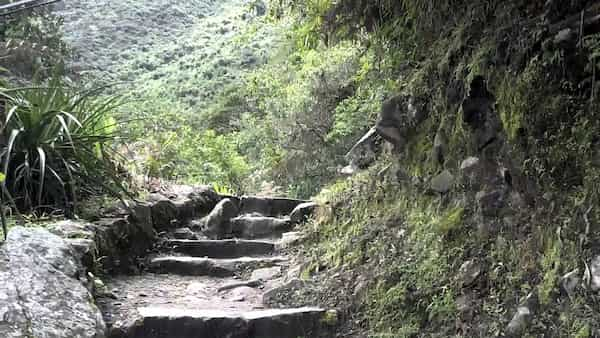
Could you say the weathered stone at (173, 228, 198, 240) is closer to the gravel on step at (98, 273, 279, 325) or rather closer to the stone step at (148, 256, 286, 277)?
the stone step at (148, 256, 286, 277)

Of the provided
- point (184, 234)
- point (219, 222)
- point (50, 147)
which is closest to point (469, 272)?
point (50, 147)

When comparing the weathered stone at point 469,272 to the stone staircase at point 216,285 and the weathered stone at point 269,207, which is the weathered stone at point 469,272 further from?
the weathered stone at point 269,207

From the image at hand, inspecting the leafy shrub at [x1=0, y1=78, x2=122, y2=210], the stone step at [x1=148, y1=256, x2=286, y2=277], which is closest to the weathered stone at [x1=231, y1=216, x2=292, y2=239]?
the stone step at [x1=148, y1=256, x2=286, y2=277]

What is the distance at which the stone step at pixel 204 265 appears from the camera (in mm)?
4555

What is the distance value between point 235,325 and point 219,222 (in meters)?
2.71

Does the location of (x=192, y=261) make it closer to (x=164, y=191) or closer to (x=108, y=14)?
(x=164, y=191)

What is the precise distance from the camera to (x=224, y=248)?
16.9 feet

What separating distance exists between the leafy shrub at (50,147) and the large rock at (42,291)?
2.81ft

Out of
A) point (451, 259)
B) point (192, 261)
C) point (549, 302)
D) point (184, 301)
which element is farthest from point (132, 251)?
point (549, 302)

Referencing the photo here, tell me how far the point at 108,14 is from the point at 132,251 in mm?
19718

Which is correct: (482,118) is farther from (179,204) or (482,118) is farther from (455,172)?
(179,204)

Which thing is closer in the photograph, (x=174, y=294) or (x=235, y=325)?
(x=235, y=325)

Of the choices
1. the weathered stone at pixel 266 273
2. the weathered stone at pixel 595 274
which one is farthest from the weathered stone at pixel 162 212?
the weathered stone at pixel 595 274

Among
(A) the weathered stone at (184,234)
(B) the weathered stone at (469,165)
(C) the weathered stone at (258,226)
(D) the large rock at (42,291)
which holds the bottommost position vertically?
(C) the weathered stone at (258,226)
